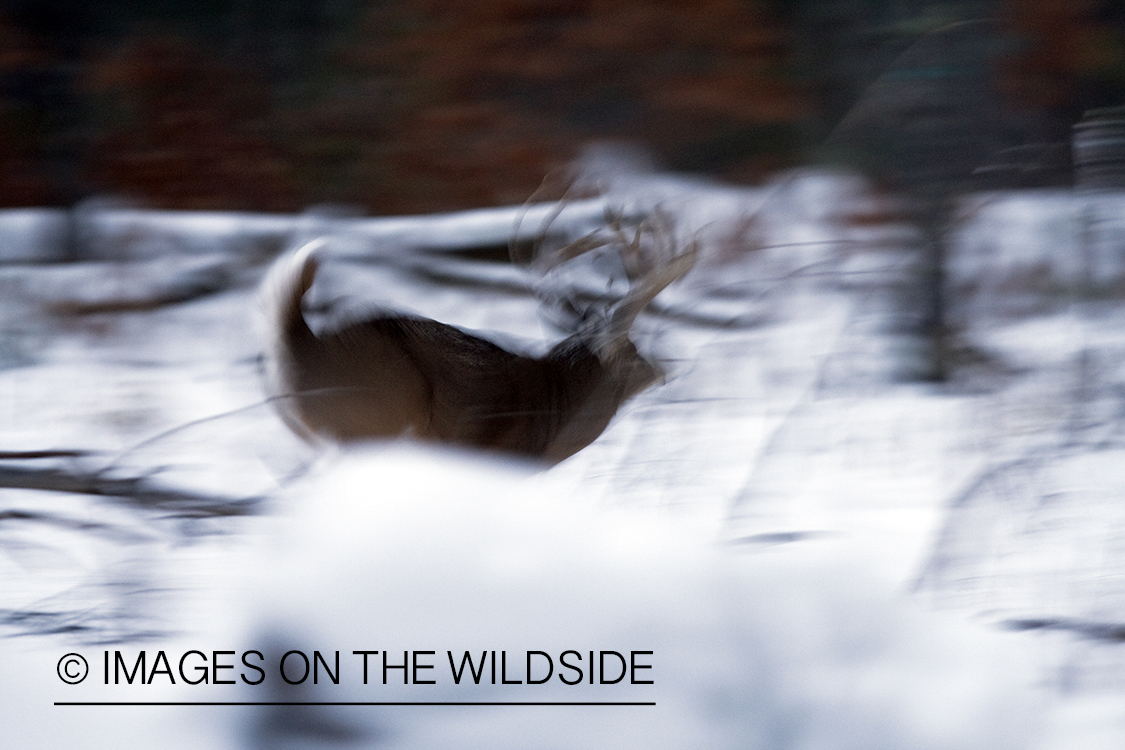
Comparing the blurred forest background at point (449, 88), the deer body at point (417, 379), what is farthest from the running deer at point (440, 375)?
the blurred forest background at point (449, 88)

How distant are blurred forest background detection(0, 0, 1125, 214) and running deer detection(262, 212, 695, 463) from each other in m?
0.26

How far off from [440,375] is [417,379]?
2 centimetres

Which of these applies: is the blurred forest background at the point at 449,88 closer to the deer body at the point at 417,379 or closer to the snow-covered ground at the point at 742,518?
the snow-covered ground at the point at 742,518

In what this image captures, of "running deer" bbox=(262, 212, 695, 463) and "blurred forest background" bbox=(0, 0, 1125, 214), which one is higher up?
"blurred forest background" bbox=(0, 0, 1125, 214)

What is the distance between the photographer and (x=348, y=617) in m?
1.02

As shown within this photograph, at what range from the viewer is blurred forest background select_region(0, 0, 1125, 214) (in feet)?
3.34

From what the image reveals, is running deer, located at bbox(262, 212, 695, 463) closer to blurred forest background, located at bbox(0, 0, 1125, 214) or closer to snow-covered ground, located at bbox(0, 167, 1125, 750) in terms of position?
snow-covered ground, located at bbox(0, 167, 1125, 750)

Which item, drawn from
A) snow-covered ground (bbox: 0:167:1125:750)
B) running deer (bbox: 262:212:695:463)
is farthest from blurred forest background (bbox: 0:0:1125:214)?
running deer (bbox: 262:212:695:463)

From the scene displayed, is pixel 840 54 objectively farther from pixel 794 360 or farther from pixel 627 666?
pixel 627 666

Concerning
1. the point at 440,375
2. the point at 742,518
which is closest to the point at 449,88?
the point at 440,375

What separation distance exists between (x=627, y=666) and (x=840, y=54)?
29.0 inches

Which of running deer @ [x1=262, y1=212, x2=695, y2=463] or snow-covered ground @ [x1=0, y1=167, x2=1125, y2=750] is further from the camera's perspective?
snow-covered ground @ [x1=0, y1=167, x2=1125, y2=750]

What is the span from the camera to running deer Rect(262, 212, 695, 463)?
2.78 ft

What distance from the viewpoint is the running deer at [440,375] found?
0.85 m
